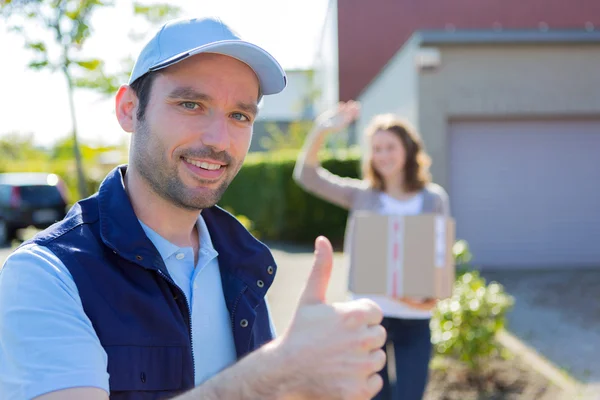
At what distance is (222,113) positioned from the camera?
1658mm

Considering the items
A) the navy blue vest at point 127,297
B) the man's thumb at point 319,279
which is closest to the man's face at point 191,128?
the navy blue vest at point 127,297

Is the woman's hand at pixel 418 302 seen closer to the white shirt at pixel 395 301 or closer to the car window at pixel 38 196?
the white shirt at pixel 395 301

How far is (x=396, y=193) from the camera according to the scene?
4.02m

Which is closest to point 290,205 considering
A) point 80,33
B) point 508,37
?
point 508,37

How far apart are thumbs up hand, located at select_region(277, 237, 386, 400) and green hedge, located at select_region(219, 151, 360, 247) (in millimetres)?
13130

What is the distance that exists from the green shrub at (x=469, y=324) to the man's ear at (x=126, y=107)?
12.3 feet

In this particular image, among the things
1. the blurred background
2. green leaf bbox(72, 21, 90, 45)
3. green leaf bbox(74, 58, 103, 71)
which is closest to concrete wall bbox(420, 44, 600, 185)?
the blurred background

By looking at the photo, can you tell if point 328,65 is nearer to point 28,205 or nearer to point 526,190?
point 28,205

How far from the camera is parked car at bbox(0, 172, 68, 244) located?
16.6 m

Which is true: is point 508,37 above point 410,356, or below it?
above

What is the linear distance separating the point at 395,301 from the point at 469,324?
1.70 m

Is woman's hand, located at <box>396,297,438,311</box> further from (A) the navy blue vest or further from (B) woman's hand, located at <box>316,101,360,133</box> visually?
(A) the navy blue vest

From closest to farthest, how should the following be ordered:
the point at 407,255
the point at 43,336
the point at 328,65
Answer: the point at 43,336, the point at 407,255, the point at 328,65

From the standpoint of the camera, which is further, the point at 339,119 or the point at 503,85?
the point at 503,85
